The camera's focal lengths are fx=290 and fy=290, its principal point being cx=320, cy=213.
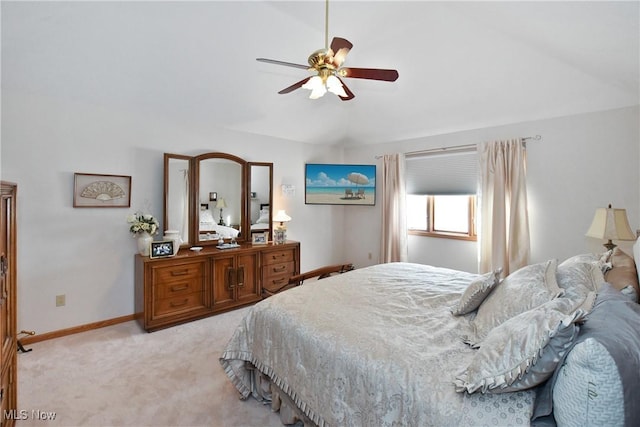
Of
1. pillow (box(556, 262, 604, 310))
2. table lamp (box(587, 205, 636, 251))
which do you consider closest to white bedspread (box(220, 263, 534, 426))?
pillow (box(556, 262, 604, 310))

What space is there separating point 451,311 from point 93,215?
355 centimetres

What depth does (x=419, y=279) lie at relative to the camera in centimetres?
245

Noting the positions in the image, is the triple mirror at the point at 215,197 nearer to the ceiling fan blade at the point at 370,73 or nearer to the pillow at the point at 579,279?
the ceiling fan blade at the point at 370,73

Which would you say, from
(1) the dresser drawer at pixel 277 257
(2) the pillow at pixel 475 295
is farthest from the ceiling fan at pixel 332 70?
(1) the dresser drawer at pixel 277 257

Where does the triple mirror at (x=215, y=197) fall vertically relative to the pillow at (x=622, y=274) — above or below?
above

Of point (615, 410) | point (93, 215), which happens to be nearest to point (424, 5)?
point (615, 410)

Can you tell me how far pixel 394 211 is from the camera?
464 centimetres

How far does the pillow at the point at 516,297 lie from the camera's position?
1.41 metres

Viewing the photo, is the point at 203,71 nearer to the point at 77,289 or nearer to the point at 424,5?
the point at 424,5

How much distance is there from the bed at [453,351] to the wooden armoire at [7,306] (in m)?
1.08

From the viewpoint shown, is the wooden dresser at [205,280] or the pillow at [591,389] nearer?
the pillow at [591,389]

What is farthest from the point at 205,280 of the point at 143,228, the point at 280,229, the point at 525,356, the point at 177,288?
the point at 525,356

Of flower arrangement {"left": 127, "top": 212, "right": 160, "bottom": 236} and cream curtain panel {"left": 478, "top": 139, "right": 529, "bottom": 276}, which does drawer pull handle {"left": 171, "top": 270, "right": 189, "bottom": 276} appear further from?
cream curtain panel {"left": 478, "top": 139, "right": 529, "bottom": 276}

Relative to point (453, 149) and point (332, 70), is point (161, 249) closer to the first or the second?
point (332, 70)
